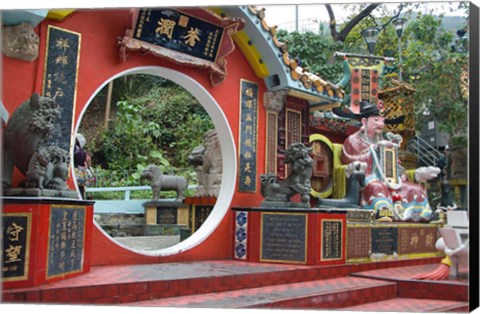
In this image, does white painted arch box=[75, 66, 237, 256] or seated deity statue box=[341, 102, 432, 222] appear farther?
seated deity statue box=[341, 102, 432, 222]

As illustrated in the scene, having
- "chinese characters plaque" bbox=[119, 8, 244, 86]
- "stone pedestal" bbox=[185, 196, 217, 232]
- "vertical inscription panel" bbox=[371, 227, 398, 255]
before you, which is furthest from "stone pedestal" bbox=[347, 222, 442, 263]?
"chinese characters plaque" bbox=[119, 8, 244, 86]

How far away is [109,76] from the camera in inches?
262

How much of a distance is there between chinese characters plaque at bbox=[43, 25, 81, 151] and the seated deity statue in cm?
551

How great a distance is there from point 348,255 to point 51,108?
4724mm

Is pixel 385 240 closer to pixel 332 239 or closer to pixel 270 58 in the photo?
pixel 332 239

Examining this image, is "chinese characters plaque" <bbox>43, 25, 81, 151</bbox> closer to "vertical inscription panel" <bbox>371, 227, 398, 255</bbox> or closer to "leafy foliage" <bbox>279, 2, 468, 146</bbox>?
"vertical inscription panel" <bbox>371, 227, 398, 255</bbox>

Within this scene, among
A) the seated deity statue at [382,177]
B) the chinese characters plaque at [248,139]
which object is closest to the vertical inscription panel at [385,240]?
the seated deity statue at [382,177]

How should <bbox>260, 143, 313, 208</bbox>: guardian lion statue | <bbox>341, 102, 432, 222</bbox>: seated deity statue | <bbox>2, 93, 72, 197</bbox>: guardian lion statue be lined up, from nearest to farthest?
<bbox>2, 93, 72, 197</bbox>: guardian lion statue → <bbox>260, 143, 313, 208</bbox>: guardian lion statue → <bbox>341, 102, 432, 222</bbox>: seated deity statue

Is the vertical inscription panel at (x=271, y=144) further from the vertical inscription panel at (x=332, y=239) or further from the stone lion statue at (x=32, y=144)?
the stone lion statue at (x=32, y=144)

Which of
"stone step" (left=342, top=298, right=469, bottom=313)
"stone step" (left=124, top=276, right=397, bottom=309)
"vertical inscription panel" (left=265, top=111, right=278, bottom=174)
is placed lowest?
"stone step" (left=342, top=298, right=469, bottom=313)

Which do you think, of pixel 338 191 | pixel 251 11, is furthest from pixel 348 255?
pixel 251 11

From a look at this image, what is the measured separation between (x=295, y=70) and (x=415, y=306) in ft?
13.7

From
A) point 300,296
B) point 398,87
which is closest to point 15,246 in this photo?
point 300,296

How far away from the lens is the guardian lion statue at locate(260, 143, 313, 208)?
736cm
